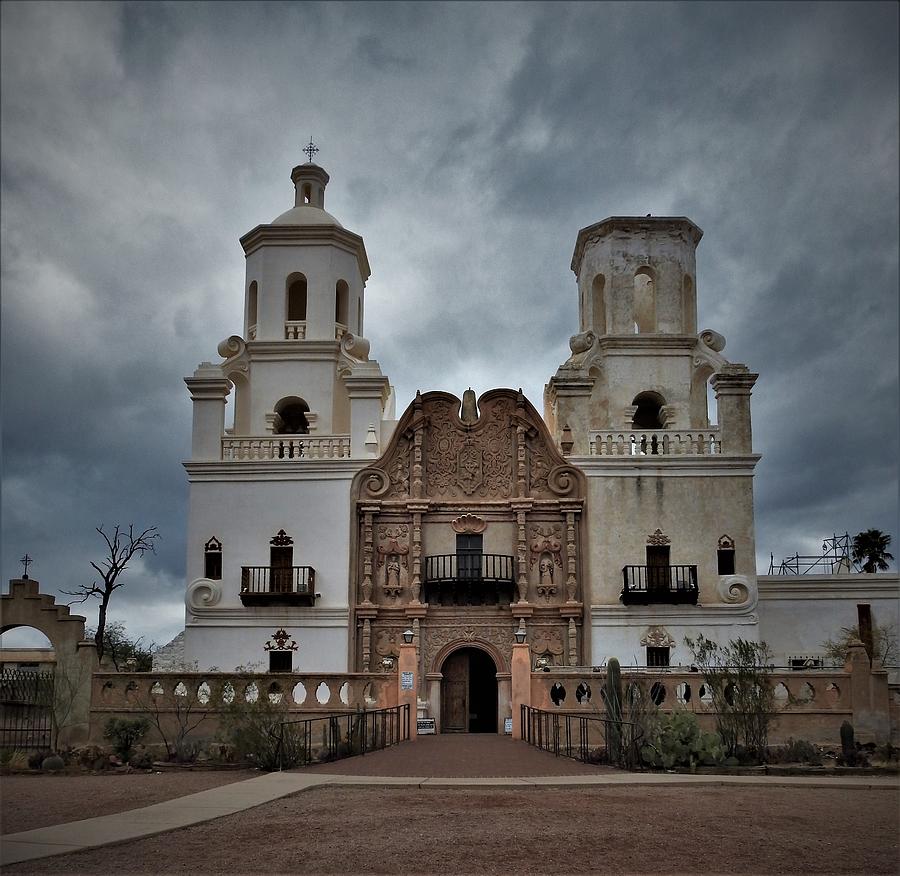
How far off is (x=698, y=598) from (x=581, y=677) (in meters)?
7.66

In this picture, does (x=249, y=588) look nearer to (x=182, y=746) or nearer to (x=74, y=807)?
(x=182, y=746)

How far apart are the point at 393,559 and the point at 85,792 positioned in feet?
59.7

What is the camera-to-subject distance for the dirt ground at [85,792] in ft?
45.0

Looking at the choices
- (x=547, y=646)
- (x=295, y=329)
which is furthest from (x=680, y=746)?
(x=295, y=329)

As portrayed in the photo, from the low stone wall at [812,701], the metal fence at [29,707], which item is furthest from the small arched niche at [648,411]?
the metal fence at [29,707]

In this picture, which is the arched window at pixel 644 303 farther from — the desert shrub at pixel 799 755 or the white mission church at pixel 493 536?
the desert shrub at pixel 799 755

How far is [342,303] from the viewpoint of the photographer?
39.0 metres

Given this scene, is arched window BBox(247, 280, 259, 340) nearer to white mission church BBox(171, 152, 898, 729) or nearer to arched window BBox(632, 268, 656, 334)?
white mission church BBox(171, 152, 898, 729)

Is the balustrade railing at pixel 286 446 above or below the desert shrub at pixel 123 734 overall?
above

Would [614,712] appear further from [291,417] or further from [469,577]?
[291,417]

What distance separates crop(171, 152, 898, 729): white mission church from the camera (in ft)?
109

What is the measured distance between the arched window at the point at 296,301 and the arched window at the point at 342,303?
1.40 m

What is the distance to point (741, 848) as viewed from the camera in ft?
37.3

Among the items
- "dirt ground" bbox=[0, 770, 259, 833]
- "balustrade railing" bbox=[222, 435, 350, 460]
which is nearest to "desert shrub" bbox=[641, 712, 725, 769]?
"dirt ground" bbox=[0, 770, 259, 833]
